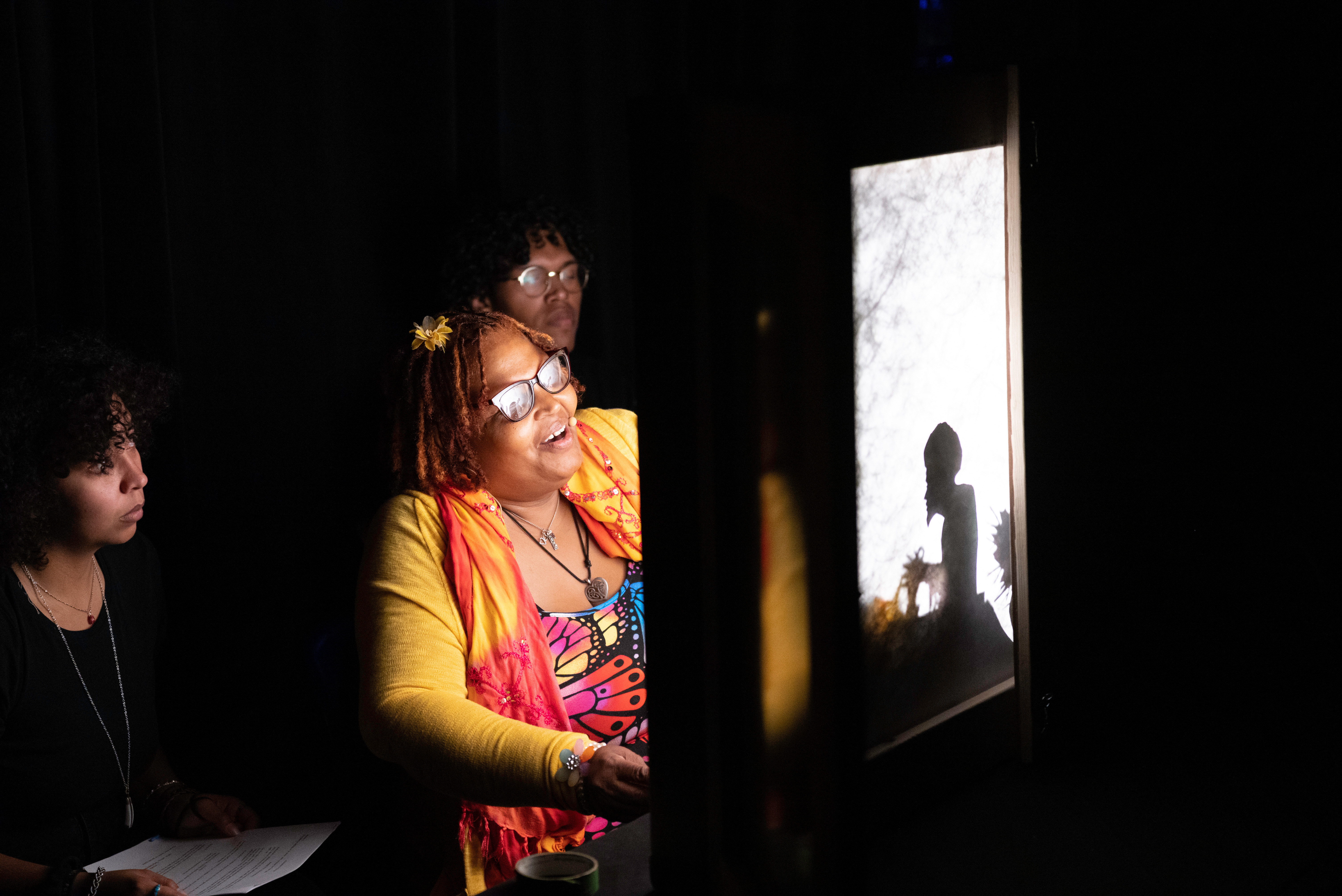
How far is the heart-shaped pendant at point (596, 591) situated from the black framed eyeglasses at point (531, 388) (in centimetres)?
29

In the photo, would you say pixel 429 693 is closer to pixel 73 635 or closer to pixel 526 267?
pixel 73 635

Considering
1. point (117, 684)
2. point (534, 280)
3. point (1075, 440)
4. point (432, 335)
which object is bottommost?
point (117, 684)

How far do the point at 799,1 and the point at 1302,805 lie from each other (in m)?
2.57

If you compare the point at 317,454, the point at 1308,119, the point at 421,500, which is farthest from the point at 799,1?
the point at 1308,119

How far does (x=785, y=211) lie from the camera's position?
52 cm

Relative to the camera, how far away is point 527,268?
2.65 metres

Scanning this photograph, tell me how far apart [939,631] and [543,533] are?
117 cm

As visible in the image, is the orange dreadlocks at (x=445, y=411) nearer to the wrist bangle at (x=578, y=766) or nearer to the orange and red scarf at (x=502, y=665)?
the orange and red scarf at (x=502, y=665)

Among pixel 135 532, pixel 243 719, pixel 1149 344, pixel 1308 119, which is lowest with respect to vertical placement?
pixel 243 719

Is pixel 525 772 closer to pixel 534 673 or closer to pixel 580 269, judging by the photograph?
pixel 534 673

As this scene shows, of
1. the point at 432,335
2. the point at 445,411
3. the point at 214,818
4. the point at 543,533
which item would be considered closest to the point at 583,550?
the point at 543,533

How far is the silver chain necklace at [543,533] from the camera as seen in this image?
5.80 feet

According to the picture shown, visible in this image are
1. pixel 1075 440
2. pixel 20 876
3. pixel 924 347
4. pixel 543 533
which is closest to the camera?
pixel 924 347

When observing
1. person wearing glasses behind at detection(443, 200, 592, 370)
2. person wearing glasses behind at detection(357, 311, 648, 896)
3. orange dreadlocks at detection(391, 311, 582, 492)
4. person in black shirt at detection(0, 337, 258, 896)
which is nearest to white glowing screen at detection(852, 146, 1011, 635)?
person wearing glasses behind at detection(357, 311, 648, 896)
